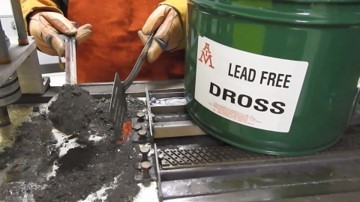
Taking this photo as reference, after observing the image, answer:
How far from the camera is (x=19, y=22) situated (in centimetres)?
60

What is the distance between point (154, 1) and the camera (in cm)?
98

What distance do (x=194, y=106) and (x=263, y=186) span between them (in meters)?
0.21

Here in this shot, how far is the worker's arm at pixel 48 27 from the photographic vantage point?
0.76 m

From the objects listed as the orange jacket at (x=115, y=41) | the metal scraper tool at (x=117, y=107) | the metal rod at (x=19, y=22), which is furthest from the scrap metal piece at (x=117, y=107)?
the orange jacket at (x=115, y=41)

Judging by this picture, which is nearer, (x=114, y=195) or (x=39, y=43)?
(x=114, y=195)

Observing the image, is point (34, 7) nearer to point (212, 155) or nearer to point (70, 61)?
point (70, 61)

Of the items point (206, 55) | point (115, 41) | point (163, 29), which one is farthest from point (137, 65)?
point (115, 41)

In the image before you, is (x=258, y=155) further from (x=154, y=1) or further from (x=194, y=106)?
(x=154, y=1)

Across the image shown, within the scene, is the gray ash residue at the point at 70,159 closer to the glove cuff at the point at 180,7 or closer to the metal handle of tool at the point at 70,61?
the metal handle of tool at the point at 70,61

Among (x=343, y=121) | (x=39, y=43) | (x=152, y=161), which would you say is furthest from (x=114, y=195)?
(x=39, y=43)

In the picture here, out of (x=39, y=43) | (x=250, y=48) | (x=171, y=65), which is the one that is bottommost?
(x=171, y=65)

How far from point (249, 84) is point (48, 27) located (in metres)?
0.58

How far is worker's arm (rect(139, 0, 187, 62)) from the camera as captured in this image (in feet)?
2.41

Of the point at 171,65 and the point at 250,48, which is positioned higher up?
the point at 250,48
